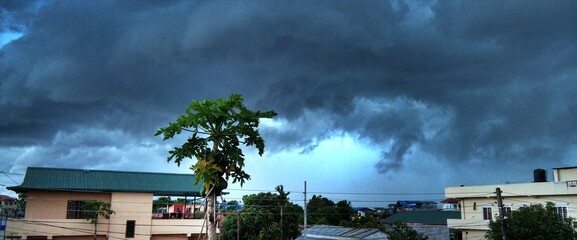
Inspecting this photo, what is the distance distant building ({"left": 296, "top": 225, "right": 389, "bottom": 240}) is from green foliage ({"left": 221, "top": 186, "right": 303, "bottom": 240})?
1634mm

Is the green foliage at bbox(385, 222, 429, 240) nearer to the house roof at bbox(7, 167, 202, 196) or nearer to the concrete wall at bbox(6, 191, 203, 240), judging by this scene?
the house roof at bbox(7, 167, 202, 196)

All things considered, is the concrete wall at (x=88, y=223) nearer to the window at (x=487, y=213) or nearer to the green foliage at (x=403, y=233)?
the green foliage at (x=403, y=233)

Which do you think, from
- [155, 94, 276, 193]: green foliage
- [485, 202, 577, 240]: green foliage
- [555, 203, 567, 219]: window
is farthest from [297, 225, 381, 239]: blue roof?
[155, 94, 276, 193]: green foliage

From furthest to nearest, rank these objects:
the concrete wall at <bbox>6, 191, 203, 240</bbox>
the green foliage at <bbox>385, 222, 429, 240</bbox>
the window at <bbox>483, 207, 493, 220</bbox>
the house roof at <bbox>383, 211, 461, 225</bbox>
A: the house roof at <bbox>383, 211, 461, 225</bbox> → the window at <bbox>483, 207, 493, 220</bbox> → the concrete wall at <bbox>6, 191, 203, 240</bbox> → the green foliage at <bbox>385, 222, 429, 240</bbox>

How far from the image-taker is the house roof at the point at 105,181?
2906 centimetres

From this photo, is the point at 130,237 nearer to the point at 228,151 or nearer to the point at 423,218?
the point at 228,151

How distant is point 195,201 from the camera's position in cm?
3372

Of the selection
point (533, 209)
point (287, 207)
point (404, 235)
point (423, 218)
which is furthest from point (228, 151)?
point (423, 218)

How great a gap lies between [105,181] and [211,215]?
82.1 ft

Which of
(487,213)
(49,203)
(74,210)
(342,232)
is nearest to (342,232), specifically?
(342,232)

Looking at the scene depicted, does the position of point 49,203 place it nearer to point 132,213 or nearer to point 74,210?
point 74,210

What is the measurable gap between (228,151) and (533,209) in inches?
919

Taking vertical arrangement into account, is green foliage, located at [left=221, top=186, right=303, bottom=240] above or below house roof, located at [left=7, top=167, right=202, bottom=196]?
below

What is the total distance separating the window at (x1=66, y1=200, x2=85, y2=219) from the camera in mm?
29656
